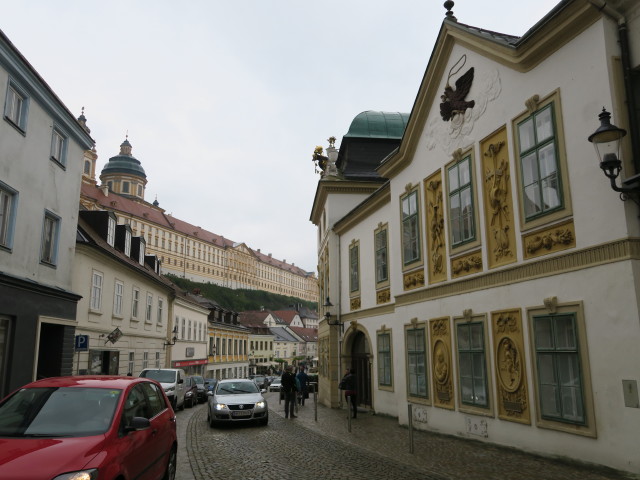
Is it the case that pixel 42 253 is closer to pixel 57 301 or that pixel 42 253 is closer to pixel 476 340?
pixel 57 301

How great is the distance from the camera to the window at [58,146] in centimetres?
1549

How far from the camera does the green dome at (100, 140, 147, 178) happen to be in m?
109

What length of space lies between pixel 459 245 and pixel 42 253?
11350mm

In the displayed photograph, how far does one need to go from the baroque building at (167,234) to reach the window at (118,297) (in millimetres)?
64836

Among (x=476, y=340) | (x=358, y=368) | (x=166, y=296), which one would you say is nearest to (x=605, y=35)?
(x=476, y=340)

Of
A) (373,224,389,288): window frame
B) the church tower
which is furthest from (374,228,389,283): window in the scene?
the church tower

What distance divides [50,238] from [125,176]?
99.4 meters

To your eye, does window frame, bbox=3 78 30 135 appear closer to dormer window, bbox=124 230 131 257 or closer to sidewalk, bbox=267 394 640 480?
sidewalk, bbox=267 394 640 480

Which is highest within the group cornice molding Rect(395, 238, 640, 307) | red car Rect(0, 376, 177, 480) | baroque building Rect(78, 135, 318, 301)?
baroque building Rect(78, 135, 318, 301)

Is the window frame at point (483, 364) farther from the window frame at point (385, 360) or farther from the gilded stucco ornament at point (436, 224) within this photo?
the window frame at point (385, 360)

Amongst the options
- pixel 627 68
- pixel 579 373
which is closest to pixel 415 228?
pixel 579 373

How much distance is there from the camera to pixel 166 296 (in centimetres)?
3444

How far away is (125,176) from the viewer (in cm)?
Answer: 10869

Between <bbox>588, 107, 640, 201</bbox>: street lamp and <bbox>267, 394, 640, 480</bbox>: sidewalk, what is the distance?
4.05 metres
